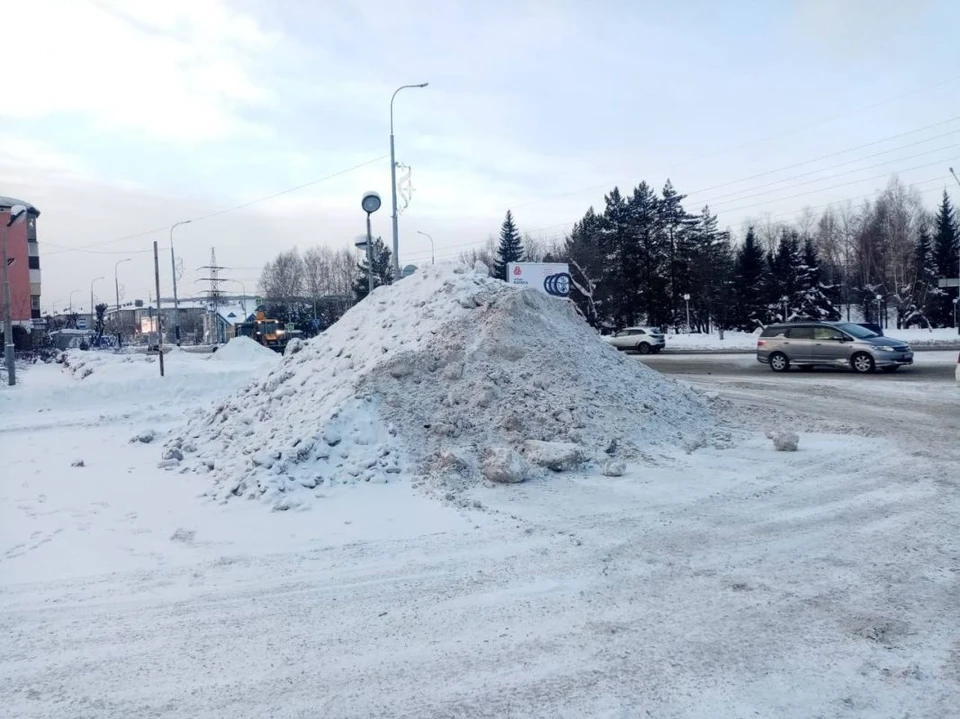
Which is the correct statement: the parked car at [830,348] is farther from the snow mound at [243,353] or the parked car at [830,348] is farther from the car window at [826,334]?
the snow mound at [243,353]

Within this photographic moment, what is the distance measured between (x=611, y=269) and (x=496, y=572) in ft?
185

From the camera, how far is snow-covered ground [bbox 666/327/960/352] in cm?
3776

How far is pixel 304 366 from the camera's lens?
41.1ft

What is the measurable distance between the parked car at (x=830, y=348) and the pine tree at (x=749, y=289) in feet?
117

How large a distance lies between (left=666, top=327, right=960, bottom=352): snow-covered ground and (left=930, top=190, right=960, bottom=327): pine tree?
332 inches

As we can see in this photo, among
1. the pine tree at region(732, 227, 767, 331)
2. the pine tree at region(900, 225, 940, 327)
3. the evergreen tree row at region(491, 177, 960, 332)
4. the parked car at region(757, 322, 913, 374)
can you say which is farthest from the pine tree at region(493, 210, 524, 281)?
the parked car at region(757, 322, 913, 374)

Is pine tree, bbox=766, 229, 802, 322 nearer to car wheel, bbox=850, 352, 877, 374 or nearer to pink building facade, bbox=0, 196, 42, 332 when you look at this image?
car wheel, bbox=850, 352, 877, 374

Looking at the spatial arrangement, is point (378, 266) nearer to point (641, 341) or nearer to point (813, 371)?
point (641, 341)

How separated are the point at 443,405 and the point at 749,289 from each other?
54.0 m

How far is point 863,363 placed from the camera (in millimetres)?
21562

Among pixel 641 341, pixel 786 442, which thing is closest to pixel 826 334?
pixel 786 442

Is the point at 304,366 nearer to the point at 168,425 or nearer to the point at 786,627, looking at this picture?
the point at 168,425

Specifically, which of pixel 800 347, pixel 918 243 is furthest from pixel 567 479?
pixel 918 243

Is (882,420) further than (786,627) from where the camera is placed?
Yes
